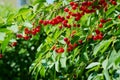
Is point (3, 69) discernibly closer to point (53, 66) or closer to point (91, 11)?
point (53, 66)

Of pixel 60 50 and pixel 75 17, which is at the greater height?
pixel 75 17

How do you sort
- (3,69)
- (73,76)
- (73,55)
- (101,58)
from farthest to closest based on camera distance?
(3,69) → (73,76) → (73,55) → (101,58)

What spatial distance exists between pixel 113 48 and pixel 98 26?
0.35m

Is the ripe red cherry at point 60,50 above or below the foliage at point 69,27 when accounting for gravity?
below

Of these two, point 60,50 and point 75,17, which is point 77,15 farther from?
point 60,50

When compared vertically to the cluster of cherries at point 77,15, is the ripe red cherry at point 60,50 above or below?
below

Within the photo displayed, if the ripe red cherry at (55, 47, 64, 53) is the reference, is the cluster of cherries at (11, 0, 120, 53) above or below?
above

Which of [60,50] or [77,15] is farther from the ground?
[77,15]

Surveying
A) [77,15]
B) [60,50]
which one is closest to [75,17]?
[77,15]

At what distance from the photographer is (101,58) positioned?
2439mm

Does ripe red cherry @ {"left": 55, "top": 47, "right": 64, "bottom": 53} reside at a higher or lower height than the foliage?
lower

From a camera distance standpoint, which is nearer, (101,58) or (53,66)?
(101,58)

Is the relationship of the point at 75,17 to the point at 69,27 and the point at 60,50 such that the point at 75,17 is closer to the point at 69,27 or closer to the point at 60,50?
the point at 69,27

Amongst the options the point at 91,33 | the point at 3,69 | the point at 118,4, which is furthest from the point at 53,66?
the point at 3,69
